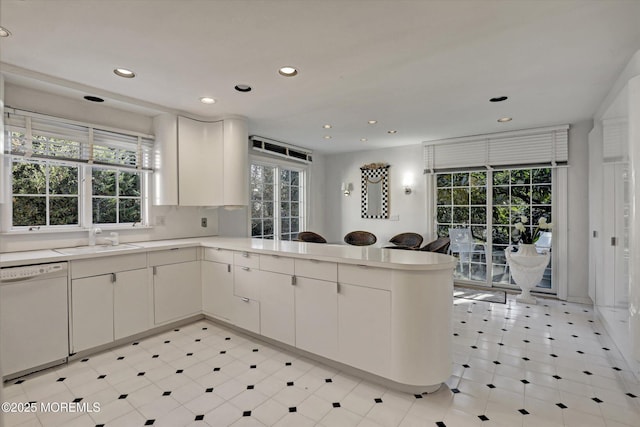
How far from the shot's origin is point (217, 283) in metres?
3.63

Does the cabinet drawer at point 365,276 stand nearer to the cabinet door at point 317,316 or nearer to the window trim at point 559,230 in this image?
the cabinet door at point 317,316

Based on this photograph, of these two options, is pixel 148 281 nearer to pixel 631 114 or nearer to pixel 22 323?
pixel 22 323

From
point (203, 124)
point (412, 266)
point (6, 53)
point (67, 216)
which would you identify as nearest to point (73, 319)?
point (67, 216)

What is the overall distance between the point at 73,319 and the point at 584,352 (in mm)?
4607

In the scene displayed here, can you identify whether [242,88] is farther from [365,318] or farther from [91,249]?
[365,318]

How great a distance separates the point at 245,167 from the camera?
416 cm

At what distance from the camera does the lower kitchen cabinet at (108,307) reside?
9.36 ft

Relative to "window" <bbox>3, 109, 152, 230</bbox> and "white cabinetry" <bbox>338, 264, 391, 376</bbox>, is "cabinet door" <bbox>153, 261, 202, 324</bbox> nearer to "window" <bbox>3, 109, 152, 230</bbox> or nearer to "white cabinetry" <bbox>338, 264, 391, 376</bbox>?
"window" <bbox>3, 109, 152, 230</bbox>

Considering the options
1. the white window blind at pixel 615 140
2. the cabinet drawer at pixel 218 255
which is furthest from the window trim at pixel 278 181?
the white window blind at pixel 615 140

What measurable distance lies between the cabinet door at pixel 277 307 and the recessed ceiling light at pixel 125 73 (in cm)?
212

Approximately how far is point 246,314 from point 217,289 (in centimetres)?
55

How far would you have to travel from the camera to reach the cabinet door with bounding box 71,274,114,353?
283 cm

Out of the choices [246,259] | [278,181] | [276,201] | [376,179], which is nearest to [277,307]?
[246,259]

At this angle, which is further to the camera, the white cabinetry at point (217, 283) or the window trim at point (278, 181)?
the window trim at point (278, 181)
